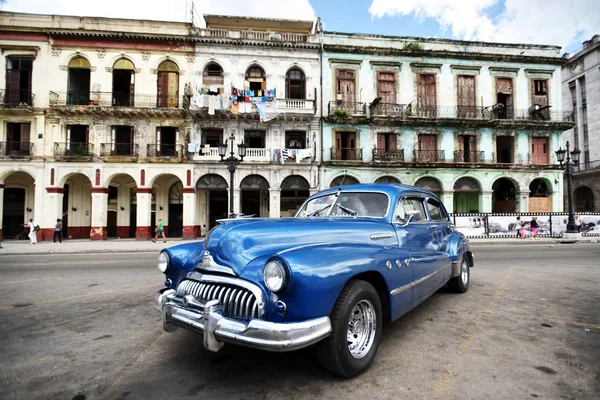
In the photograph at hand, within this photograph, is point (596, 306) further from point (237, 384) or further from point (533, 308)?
point (237, 384)

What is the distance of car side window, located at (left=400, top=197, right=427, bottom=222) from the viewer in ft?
11.8

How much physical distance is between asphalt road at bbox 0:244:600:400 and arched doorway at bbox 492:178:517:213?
1988cm

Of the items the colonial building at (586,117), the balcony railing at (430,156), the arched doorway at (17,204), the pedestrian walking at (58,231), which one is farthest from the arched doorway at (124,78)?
the colonial building at (586,117)

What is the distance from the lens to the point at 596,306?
443 cm

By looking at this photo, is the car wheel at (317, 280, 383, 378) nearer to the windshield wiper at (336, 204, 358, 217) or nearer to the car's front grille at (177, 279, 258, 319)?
the car's front grille at (177, 279, 258, 319)

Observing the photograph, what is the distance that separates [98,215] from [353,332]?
68.8ft

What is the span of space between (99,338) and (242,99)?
17.5m

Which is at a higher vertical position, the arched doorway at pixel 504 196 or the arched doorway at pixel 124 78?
the arched doorway at pixel 124 78

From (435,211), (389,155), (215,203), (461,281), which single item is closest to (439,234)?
(435,211)

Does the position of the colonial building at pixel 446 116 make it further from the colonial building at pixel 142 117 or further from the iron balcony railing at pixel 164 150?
the iron balcony railing at pixel 164 150

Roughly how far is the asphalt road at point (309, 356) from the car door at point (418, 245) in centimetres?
52

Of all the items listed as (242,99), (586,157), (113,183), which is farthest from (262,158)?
(586,157)

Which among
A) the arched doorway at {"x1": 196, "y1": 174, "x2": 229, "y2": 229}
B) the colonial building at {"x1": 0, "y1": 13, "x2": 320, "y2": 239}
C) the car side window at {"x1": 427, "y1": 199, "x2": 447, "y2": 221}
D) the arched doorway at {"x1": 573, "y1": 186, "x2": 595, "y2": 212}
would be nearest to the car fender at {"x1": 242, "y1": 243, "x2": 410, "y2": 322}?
the car side window at {"x1": 427, "y1": 199, "x2": 447, "y2": 221}

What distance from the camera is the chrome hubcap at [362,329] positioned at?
99.5 inches
